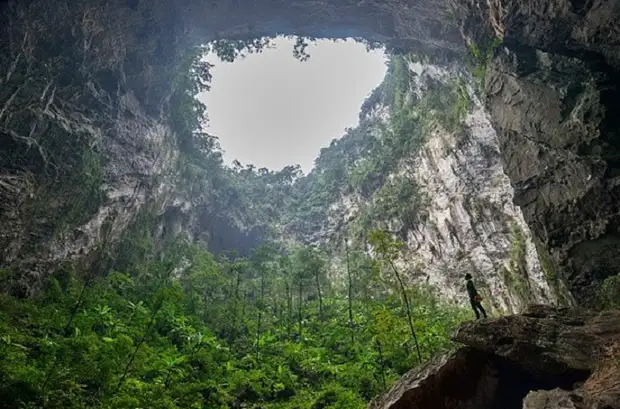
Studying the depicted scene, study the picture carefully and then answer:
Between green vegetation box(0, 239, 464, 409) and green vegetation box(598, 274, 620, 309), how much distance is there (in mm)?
4647

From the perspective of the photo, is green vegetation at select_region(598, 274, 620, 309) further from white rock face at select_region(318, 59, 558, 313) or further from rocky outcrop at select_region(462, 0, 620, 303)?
white rock face at select_region(318, 59, 558, 313)

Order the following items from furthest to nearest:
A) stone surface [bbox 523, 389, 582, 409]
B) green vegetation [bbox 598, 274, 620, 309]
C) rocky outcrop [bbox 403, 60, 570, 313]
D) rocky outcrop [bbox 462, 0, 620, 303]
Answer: rocky outcrop [bbox 403, 60, 570, 313] < rocky outcrop [bbox 462, 0, 620, 303] < green vegetation [bbox 598, 274, 620, 309] < stone surface [bbox 523, 389, 582, 409]

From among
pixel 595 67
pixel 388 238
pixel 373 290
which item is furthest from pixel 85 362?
pixel 373 290

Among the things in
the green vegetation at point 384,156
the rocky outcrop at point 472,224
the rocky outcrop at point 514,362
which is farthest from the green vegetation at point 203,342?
the green vegetation at point 384,156

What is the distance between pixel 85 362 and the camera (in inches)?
370

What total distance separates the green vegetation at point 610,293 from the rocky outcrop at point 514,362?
2526 millimetres

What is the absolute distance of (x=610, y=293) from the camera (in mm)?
11336

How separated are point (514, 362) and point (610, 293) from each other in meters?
4.43

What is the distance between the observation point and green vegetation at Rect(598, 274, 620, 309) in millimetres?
11055

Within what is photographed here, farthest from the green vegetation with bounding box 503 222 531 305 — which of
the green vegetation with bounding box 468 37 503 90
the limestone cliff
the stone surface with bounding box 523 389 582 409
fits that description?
the stone surface with bounding box 523 389 582 409

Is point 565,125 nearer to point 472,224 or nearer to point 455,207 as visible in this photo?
point 472,224

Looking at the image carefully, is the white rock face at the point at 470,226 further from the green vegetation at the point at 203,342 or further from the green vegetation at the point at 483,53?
the green vegetation at the point at 483,53

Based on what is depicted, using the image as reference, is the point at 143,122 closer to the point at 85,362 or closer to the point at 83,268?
the point at 83,268

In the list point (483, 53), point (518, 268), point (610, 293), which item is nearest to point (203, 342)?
point (610, 293)
